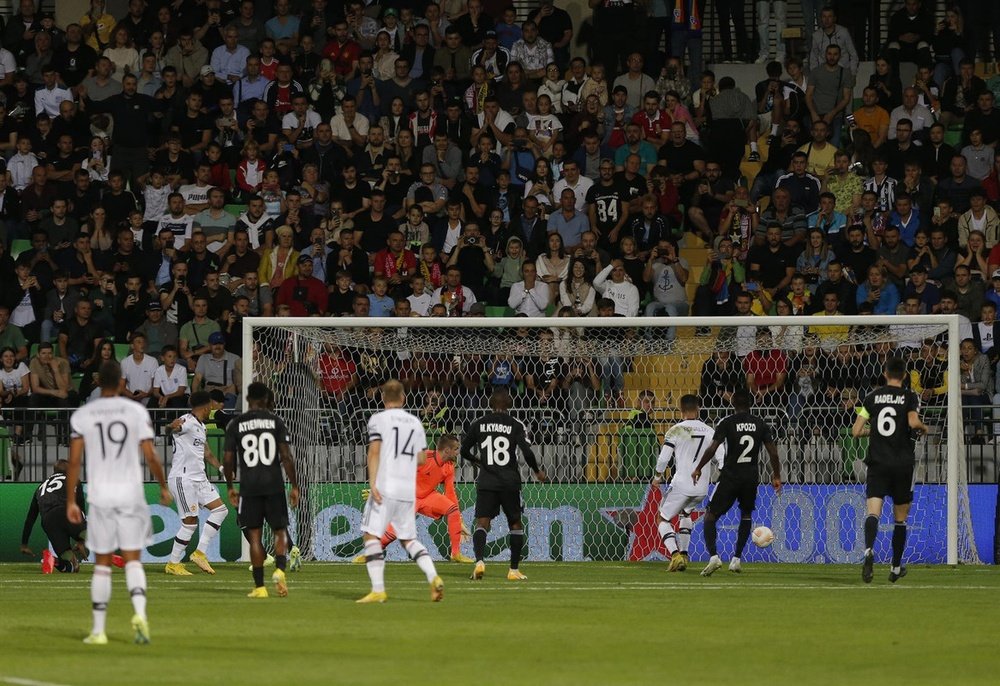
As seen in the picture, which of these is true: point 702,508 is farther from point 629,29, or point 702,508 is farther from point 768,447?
point 629,29

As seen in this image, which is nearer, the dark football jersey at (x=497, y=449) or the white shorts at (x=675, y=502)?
the dark football jersey at (x=497, y=449)

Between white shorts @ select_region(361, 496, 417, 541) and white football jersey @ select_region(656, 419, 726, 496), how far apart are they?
526 cm

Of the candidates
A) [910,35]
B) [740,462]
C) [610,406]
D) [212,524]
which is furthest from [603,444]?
[910,35]

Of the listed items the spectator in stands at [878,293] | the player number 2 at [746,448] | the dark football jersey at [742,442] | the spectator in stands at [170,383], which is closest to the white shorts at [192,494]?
the spectator in stands at [170,383]

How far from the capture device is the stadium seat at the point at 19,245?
27.2 meters

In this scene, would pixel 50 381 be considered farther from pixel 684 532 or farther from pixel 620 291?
pixel 684 532

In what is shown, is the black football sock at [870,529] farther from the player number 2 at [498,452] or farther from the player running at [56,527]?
the player running at [56,527]

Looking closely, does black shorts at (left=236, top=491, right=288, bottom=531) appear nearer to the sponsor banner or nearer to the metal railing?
the sponsor banner

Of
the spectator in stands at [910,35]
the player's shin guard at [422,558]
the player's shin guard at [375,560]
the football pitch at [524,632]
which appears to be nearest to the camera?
the football pitch at [524,632]

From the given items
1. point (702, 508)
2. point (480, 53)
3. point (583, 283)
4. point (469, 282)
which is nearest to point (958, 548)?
point (702, 508)

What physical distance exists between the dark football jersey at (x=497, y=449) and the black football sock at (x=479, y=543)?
503 millimetres

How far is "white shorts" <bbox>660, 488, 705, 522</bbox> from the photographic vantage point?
67.8 ft

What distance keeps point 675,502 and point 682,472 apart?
0.37 m

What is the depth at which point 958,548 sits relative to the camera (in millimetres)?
21578
